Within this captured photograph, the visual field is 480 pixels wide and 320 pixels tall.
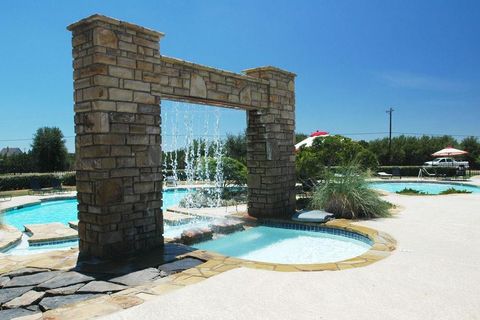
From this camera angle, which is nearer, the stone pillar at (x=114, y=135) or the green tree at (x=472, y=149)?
the stone pillar at (x=114, y=135)

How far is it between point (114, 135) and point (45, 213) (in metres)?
8.96

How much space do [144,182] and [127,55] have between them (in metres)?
1.95

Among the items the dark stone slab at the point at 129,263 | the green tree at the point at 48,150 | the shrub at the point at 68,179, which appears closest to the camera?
the dark stone slab at the point at 129,263

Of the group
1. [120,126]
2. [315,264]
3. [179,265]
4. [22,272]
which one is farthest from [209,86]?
[22,272]

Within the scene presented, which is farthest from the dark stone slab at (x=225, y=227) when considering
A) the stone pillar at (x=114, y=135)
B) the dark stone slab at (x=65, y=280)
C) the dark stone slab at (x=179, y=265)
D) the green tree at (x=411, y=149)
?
the green tree at (x=411, y=149)

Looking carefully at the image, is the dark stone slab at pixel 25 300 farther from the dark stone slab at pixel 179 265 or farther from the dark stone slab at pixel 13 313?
the dark stone slab at pixel 179 265

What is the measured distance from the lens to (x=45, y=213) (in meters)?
12.3

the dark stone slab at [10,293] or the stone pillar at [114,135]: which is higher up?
the stone pillar at [114,135]

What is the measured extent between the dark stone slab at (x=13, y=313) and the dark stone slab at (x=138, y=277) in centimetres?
94

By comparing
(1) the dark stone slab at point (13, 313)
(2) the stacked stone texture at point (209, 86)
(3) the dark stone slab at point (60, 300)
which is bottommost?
(1) the dark stone slab at point (13, 313)

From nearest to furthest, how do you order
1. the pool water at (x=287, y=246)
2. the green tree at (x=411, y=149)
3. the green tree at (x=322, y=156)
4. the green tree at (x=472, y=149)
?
the pool water at (x=287, y=246)
the green tree at (x=322, y=156)
the green tree at (x=472, y=149)
the green tree at (x=411, y=149)

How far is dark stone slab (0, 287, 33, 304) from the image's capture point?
370 cm

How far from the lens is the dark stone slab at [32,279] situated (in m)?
4.10

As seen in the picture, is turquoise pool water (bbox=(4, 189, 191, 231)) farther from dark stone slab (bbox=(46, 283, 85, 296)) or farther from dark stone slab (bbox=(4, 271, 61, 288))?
dark stone slab (bbox=(46, 283, 85, 296))
